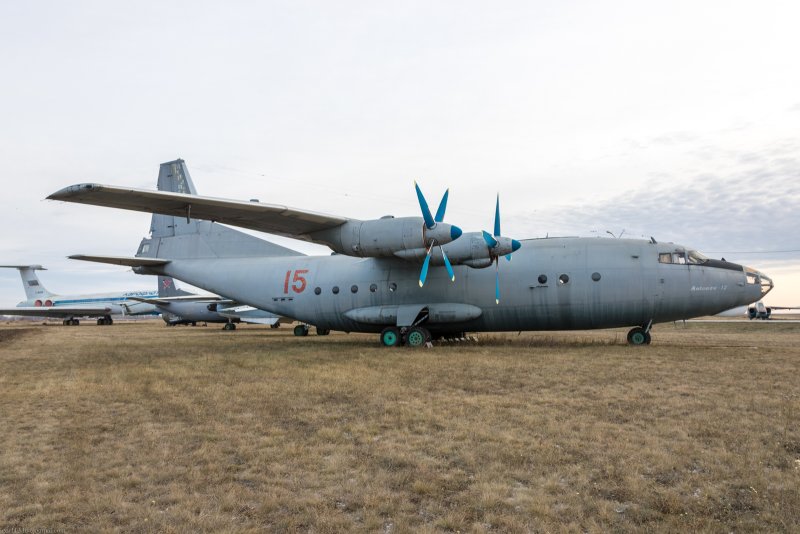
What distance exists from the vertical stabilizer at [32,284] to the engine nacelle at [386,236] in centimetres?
6755

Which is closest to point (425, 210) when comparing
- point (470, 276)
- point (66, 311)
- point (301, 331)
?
point (470, 276)

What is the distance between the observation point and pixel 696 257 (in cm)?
1850

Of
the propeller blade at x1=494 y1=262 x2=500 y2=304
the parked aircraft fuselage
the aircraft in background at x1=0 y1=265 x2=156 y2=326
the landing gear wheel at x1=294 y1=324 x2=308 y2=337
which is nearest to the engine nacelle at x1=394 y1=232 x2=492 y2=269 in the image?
the propeller blade at x1=494 y1=262 x2=500 y2=304

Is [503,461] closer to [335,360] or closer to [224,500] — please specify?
[224,500]

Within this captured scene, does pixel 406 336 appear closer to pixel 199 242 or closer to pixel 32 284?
pixel 199 242

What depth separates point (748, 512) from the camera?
4.42 m

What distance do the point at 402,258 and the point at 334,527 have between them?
14325mm

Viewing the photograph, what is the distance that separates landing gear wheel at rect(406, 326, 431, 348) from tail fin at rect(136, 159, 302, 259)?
24.3 ft

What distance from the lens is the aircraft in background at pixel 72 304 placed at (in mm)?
65938

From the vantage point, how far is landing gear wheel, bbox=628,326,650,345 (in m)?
19.2

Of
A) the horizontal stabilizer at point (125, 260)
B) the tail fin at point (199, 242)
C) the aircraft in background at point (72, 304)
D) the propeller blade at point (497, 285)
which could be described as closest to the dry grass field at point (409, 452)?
the propeller blade at point (497, 285)

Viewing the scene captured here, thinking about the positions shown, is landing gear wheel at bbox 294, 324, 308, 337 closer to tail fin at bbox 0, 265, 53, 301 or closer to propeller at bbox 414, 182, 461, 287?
propeller at bbox 414, 182, 461, 287

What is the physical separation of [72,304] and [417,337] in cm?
6407

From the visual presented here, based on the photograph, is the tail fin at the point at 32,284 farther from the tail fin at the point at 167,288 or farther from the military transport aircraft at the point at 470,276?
the military transport aircraft at the point at 470,276
